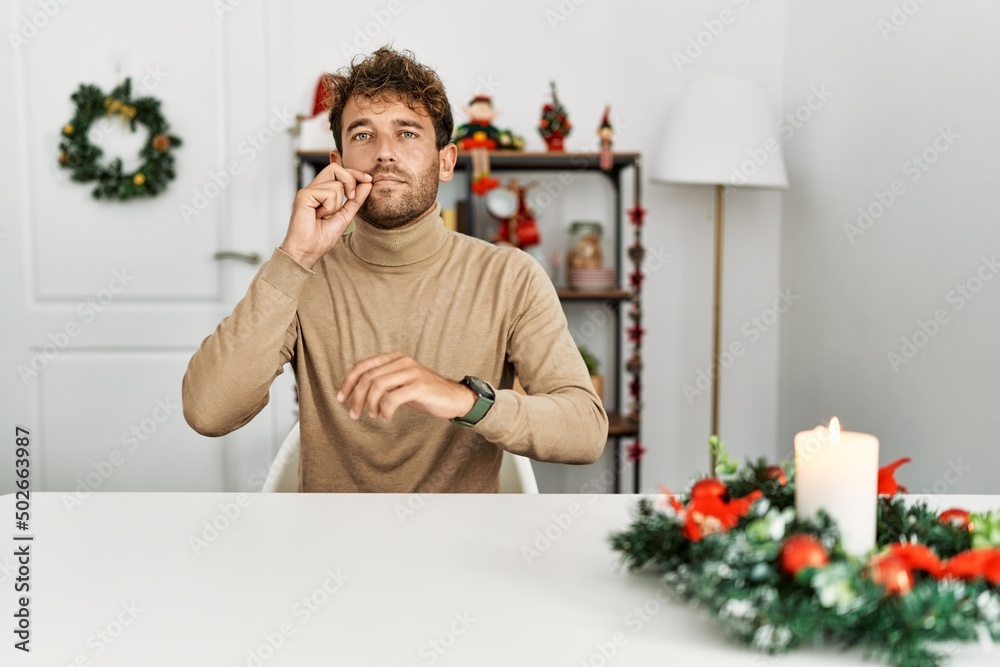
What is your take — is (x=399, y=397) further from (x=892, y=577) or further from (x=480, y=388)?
(x=892, y=577)

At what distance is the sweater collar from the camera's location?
59.2 inches

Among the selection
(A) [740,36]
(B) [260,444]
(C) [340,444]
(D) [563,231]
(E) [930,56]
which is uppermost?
(A) [740,36]

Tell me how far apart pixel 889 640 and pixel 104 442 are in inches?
110

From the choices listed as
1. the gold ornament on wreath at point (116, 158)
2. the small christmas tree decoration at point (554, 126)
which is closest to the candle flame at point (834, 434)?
the small christmas tree decoration at point (554, 126)

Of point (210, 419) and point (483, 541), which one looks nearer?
point (483, 541)

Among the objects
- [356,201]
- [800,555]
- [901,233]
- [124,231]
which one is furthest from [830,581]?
[124,231]

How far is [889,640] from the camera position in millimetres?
587

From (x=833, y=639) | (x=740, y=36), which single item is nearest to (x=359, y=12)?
(x=740, y=36)

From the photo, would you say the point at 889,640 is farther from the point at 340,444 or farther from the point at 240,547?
the point at 340,444

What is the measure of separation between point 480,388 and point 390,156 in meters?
0.54

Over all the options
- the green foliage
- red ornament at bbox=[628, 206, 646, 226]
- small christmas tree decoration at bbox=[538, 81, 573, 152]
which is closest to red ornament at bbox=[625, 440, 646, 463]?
the green foliage

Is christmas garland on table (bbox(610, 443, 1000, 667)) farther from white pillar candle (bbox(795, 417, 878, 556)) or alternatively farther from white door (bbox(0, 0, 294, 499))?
white door (bbox(0, 0, 294, 499))

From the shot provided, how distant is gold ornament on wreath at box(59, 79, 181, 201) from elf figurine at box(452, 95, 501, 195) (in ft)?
3.16

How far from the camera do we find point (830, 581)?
0.59 m
